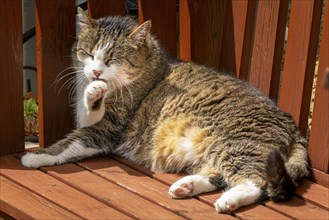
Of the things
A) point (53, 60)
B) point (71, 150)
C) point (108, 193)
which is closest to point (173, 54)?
point (53, 60)

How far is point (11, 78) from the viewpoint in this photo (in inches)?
111

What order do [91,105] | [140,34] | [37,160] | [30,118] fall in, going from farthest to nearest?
1. [30,118]
2. [140,34]
3. [91,105]
4. [37,160]

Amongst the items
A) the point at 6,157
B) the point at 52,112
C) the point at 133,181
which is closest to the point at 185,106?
the point at 133,181

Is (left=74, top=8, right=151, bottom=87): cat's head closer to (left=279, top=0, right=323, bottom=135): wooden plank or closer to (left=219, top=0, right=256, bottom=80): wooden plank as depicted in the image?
(left=219, top=0, right=256, bottom=80): wooden plank

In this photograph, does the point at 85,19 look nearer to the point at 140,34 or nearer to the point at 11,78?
the point at 140,34

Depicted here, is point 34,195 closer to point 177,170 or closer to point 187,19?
point 177,170

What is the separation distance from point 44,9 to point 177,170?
963mm

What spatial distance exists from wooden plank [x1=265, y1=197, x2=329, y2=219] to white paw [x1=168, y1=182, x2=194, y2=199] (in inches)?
12.1

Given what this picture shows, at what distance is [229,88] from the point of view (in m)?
2.86

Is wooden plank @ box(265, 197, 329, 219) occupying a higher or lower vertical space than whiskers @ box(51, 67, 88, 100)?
lower

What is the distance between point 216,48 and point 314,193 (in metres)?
1.02

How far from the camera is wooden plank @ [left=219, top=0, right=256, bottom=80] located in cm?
313

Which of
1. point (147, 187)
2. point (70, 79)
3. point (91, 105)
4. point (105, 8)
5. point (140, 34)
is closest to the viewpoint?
point (147, 187)

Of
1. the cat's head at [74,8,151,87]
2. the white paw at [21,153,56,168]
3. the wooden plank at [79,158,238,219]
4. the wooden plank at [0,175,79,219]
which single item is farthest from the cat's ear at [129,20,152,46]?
the wooden plank at [0,175,79,219]
